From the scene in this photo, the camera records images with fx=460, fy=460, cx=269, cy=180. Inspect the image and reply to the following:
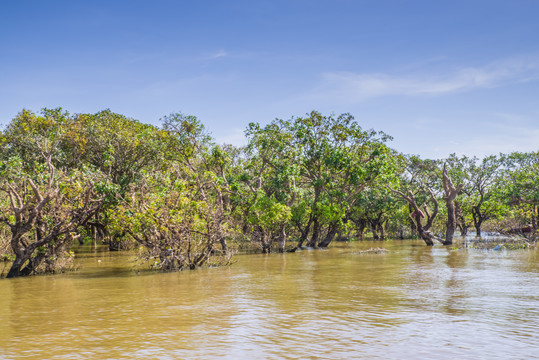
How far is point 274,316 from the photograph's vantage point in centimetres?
1011

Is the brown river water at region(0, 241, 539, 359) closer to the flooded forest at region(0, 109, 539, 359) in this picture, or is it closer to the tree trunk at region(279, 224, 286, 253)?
the flooded forest at region(0, 109, 539, 359)

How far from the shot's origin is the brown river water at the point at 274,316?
7629mm

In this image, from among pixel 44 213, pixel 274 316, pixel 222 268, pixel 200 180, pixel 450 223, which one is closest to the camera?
pixel 274 316

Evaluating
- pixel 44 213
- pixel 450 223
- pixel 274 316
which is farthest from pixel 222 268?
pixel 450 223

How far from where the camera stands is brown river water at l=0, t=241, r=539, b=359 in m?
7.63

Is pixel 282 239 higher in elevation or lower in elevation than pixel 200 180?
lower

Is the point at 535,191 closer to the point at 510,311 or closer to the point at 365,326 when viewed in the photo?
the point at 510,311

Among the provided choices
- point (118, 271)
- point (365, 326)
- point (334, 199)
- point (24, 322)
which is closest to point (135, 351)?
point (24, 322)

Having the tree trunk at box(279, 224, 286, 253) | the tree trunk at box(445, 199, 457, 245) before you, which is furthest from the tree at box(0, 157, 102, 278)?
the tree trunk at box(445, 199, 457, 245)

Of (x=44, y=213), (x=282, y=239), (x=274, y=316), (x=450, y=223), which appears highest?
(x=44, y=213)

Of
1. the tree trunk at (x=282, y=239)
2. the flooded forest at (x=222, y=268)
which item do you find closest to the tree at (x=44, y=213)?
the flooded forest at (x=222, y=268)

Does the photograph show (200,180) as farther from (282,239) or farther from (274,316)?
(274,316)

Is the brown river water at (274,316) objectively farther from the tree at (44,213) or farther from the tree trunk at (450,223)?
the tree trunk at (450,223)

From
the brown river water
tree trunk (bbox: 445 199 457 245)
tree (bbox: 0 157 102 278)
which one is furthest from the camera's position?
tree trunk (bbox: 445 199 457 245)
